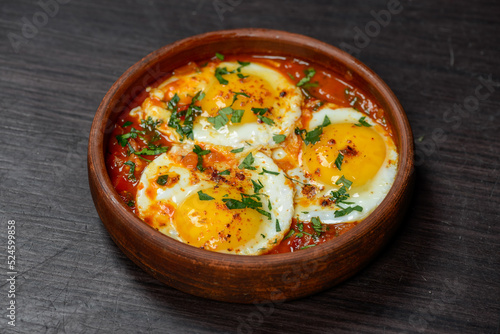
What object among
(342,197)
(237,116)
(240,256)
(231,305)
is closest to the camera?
(240,256)

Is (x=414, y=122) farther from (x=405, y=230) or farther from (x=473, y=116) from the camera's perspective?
(x=405, y=230)

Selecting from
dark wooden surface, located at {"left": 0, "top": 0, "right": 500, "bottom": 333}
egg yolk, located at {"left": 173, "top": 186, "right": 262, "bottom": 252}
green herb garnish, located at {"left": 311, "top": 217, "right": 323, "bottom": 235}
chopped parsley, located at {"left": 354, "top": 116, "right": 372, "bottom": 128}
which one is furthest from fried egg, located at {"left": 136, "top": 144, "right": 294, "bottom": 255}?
chopped parsley, located at {"left": 354, "top": 116, "right": 372, "bottom": 128}

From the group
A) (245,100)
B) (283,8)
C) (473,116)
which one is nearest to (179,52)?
(245,100)

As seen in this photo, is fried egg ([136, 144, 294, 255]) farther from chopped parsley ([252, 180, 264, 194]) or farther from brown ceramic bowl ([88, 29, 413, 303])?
brown ceramic bowl ([88, 29, 413, 303])

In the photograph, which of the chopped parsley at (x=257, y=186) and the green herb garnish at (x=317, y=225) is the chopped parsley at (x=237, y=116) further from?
the green herb garnish at (x=317, y=225)

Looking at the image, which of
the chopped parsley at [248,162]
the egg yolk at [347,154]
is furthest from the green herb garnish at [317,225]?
the chopped parsley at [248,162]

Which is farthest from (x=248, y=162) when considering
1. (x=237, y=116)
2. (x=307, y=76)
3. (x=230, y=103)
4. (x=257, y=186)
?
(x=307, y=76)

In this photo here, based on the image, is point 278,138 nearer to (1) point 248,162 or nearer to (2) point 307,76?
(1) point 248,162
